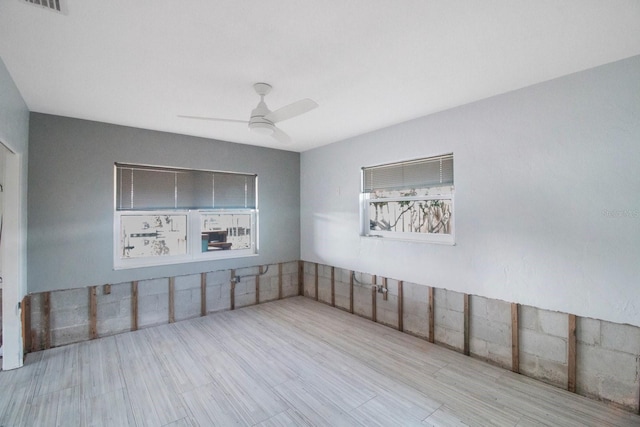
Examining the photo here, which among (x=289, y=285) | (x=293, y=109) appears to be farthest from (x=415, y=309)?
(x=293, y=109)

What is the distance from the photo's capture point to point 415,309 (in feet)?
11.9

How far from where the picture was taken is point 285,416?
2.20m

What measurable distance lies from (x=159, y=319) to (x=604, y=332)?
15.7ft

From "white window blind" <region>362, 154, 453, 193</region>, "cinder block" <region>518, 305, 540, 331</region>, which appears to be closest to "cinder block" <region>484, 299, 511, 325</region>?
"cinder block" <region>518, 305, 540, 331</region>

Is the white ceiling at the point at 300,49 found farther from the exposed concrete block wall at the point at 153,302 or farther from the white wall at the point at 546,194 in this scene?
→ the exposed concrete block wall at the point at 153,302

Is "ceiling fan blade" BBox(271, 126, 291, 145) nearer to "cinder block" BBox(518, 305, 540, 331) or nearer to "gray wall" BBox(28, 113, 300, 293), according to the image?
"gray wall" BBox(28, 113, 300, 293)

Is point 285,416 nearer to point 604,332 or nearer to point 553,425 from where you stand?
point 553,425

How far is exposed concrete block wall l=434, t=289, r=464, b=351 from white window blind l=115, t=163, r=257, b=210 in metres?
3.17

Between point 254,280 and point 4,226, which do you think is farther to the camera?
point 254,280

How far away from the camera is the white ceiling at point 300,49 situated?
166 centimetres

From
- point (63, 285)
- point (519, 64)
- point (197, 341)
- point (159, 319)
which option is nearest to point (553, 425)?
point (519, 64)

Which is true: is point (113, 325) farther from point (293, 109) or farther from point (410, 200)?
point (410, 200)

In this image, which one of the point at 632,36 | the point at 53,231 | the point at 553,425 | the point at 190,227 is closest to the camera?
the point at 632,36

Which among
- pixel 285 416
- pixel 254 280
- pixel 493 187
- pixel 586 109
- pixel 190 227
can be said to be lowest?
pixel 285 416
